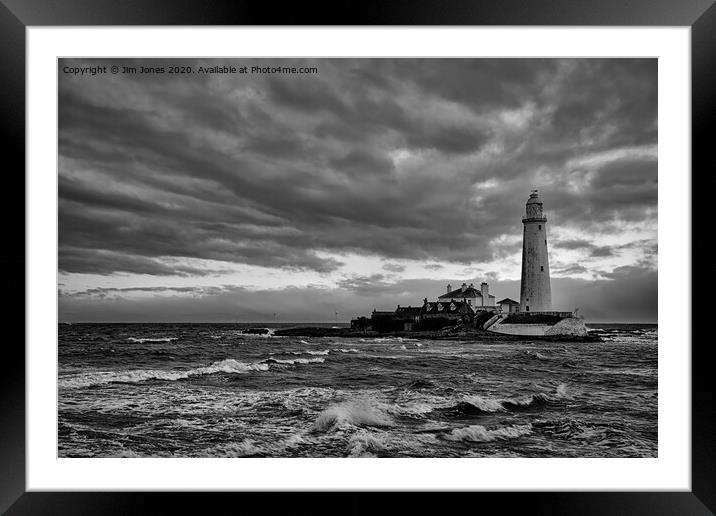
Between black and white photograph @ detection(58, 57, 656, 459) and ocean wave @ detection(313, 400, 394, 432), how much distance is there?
17 millimetres

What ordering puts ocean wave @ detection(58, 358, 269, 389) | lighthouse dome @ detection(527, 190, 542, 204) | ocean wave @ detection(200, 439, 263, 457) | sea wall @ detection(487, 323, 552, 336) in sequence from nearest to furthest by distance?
ocean wave @ detection(200, 439, 263, 457), lighthouse dome @ detection(527, 190, 542, 204), ocean wave @ detection(58, 358, 269, 389), sea wall @ detection(487, 323, 552, 336)

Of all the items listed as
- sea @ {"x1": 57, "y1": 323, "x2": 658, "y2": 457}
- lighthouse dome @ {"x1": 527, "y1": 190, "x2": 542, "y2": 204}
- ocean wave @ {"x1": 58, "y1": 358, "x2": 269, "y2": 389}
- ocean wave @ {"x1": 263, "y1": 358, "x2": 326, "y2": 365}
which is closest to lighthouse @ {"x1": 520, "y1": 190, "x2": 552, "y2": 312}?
lighthouse dome @ {"x1": 527, "y1": 190, "x2": 542, "y2": 204}

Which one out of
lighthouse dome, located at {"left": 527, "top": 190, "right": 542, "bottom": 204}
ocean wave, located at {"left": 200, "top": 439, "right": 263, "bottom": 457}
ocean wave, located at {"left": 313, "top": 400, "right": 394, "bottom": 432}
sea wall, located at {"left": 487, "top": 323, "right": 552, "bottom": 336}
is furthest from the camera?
sea wall, located at {"left": 487, "top": 323, "right": 552, "bottom": 336}

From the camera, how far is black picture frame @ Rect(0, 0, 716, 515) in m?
2.50

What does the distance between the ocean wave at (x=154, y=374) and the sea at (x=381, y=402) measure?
0.8 inches

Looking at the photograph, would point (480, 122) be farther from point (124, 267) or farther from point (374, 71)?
point (124, 267)

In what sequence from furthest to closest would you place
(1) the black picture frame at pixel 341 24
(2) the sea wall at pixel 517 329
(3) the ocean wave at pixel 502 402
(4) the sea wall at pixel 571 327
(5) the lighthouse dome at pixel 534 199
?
(2) the sea wall at pixel 517 329
(4) the sea wall at pixel 571 327
(5) the lighthouse dome at pixel 534 199
(3) the ocean wave at pixel 502 402
(1) the black picture frame at pixel 341 24

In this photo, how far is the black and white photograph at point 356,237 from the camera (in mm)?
3307

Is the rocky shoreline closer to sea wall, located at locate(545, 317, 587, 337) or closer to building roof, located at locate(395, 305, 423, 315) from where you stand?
sea wall, located at locate(545, 317, 587, 337)

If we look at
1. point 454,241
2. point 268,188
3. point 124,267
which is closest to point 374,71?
point 268,188

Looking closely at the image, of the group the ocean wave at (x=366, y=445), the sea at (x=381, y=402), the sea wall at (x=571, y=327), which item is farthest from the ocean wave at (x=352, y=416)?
the sea wall at (x=571, y=327)

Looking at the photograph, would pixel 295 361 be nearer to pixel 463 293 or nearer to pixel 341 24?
pixel 463 293

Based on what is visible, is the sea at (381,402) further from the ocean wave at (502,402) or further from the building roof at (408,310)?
the building roof at (408,310)

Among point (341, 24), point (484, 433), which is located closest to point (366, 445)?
point (484, 433)
